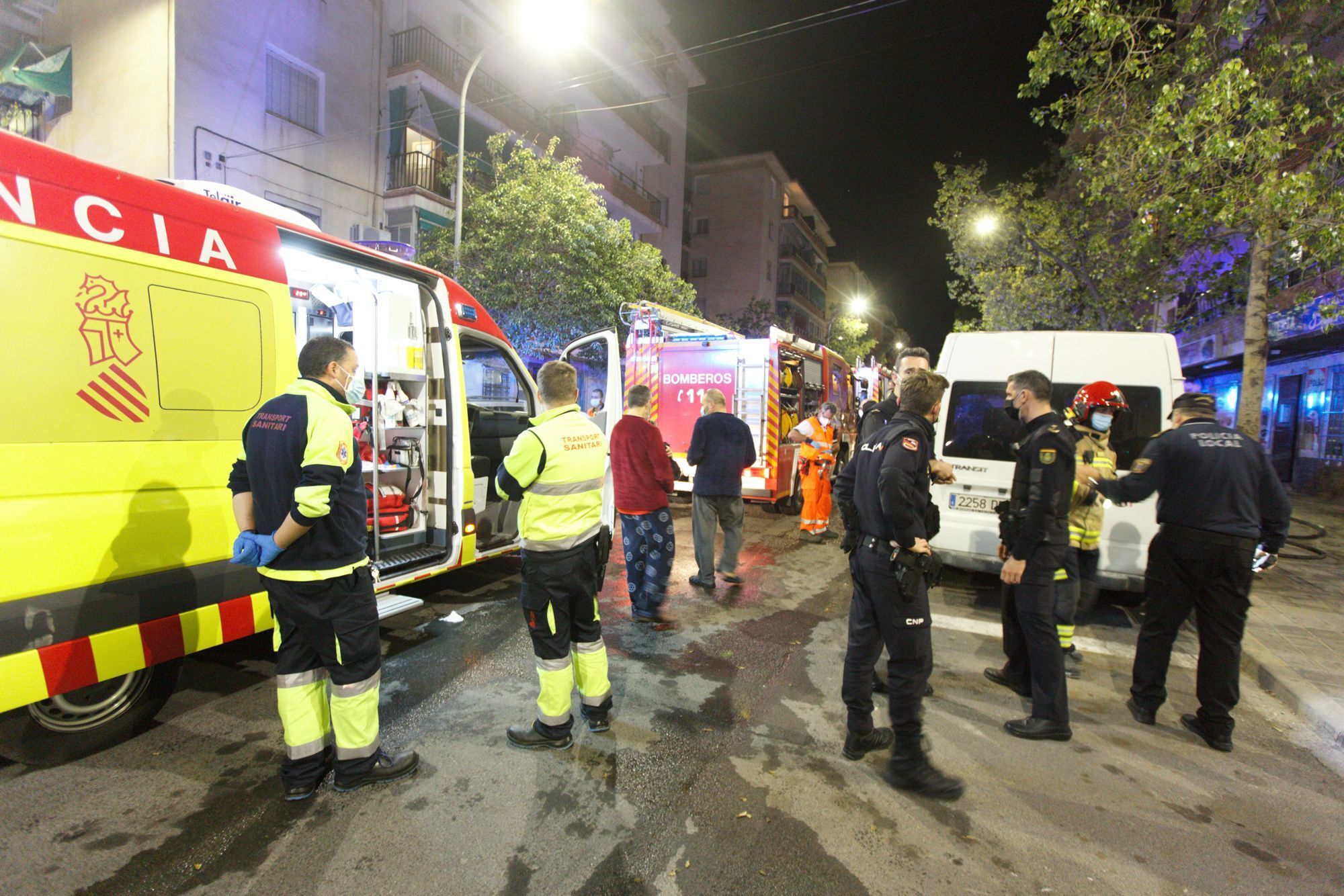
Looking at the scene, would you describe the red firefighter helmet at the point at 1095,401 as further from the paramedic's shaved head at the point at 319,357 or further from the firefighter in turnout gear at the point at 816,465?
the paramedic's shaved head at the point at 319,357

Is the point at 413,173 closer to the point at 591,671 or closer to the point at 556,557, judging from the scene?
the point at 556,557

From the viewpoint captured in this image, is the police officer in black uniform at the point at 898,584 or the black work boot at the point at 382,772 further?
the police officer in black uniform at the point at 898,584

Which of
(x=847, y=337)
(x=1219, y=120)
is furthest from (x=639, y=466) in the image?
(x=847, y=337)

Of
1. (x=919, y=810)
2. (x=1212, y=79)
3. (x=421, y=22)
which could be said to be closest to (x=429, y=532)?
(x=919, y=810)

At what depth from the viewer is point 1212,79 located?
6699 mm

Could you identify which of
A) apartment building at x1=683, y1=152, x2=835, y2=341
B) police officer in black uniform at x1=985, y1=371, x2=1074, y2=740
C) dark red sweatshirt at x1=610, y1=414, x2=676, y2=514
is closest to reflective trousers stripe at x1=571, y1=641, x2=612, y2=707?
dark red sweatshirt at x1=610, y1=414, x2=676, y2=514

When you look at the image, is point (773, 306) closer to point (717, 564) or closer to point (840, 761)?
point (717, 564)

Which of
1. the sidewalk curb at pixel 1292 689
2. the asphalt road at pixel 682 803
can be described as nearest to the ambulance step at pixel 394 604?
the asphalt road at pixel 682 803

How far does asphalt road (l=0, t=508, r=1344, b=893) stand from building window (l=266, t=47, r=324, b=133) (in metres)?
14.4

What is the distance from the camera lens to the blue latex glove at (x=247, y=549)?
8.22ft

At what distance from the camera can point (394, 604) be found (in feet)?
13.8

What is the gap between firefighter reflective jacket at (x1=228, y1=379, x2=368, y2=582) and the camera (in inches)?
97.9

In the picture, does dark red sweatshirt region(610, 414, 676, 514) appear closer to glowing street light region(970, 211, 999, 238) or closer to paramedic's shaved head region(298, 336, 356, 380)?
paramedic's shaved head region(298, 336, 356, 380)

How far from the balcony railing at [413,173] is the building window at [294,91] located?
6.79ft
